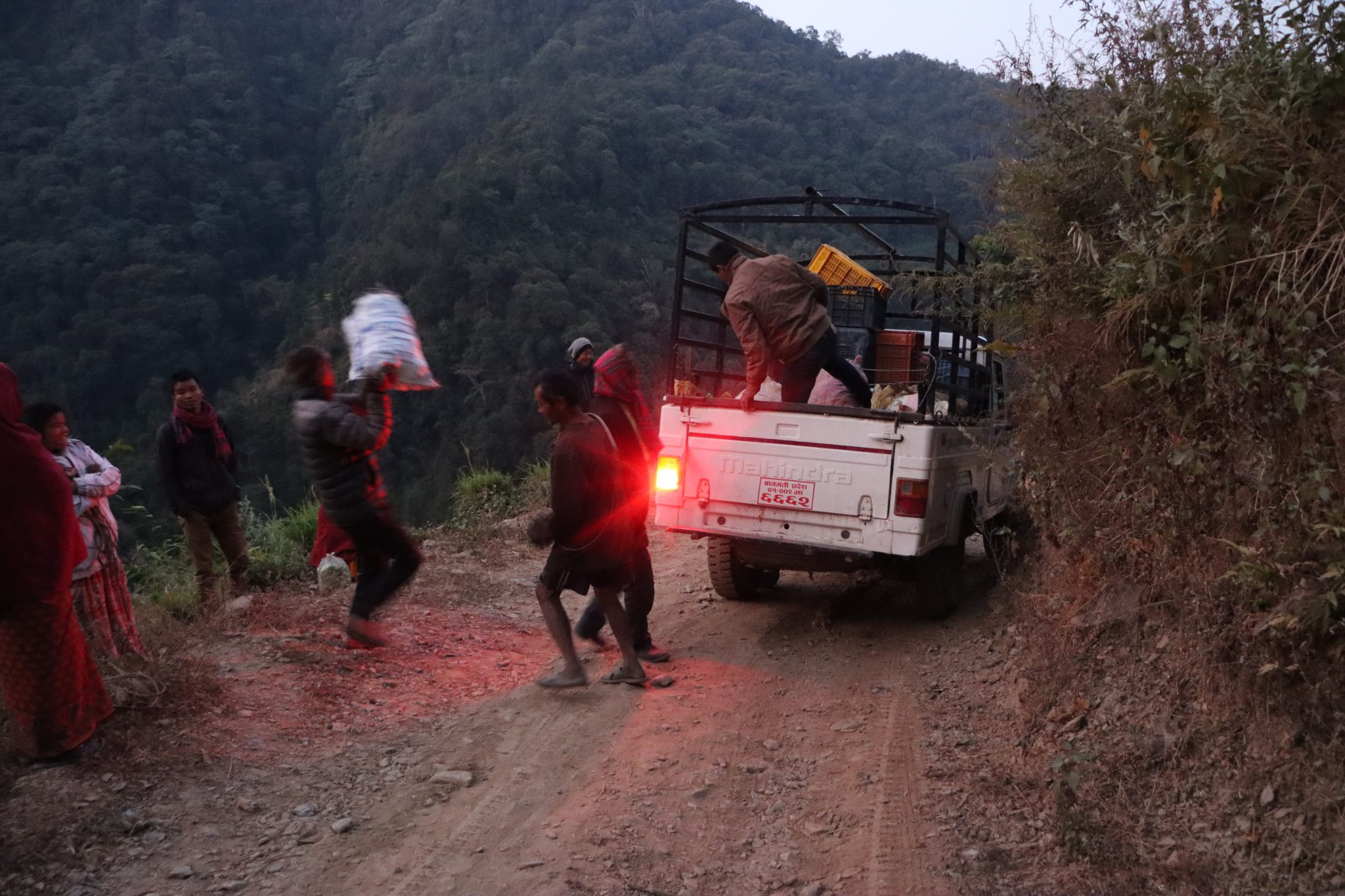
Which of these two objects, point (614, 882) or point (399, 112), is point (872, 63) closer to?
point (399, 112)

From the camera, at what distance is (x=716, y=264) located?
651cm

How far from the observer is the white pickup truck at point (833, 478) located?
576 cm

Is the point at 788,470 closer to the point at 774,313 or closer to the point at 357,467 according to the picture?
the point at 774,313

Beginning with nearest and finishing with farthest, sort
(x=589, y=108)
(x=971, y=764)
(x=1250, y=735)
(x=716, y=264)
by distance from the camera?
1. (x=1250, y=735)
2. (x=971, y=764)
3. (x=716, y=264)
4. (x=589, y=108)

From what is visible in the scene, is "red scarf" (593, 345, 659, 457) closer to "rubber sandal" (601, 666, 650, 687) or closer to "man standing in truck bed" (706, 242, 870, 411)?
"man standing in truck bed" (706, 242, 870, 411)

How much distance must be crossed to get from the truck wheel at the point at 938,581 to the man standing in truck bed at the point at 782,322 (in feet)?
4.25

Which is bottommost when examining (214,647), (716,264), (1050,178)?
(214,647)

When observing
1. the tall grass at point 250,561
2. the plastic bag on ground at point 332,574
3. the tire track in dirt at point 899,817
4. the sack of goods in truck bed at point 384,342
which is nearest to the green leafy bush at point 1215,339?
the tire track in dirt at point 899,817

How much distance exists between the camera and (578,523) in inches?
197

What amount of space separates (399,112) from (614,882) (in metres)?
49.5

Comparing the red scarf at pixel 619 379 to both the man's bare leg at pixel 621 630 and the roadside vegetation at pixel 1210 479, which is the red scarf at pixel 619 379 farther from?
the roadside vegetation at pixel 1210 479

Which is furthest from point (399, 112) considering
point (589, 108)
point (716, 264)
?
point (716, 264)

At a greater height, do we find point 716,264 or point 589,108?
point 589,108

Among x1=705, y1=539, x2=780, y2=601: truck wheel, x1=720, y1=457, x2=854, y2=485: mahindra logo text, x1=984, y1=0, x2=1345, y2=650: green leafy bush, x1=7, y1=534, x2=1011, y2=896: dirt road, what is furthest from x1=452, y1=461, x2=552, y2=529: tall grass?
x1=984, y1=0, x2=1345, y2=650: green leafy bush
